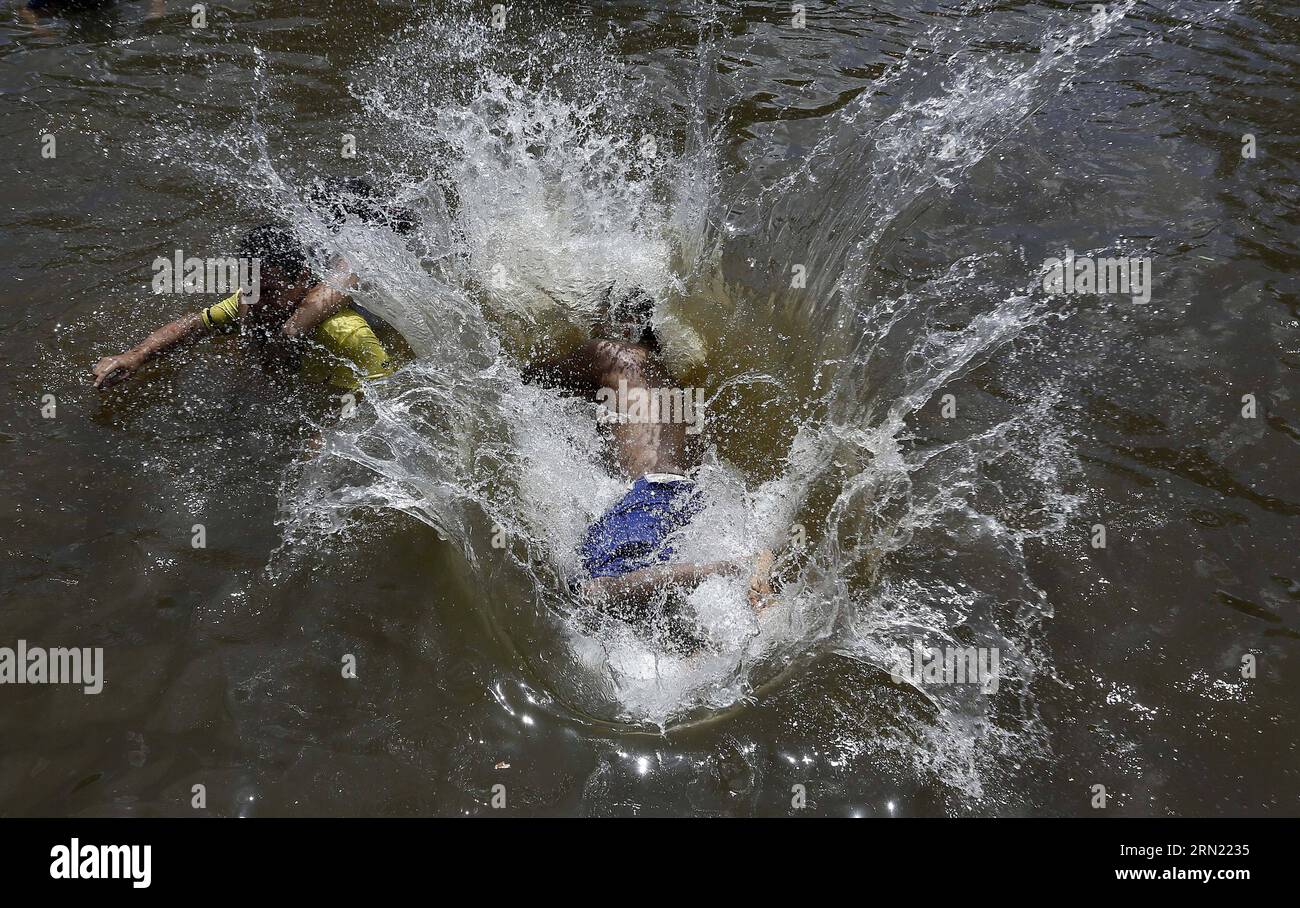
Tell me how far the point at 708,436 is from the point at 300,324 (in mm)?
2730

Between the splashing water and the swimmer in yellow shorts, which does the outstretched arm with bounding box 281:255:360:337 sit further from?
the splashing water

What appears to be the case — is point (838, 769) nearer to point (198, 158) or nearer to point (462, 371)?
point (462, 371)

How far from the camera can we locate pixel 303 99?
711 centimetres

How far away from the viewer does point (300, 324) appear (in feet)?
15.9

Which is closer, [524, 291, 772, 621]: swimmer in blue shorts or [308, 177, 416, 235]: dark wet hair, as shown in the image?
[524, 291, 772, 621]: swimmer in blue shorts

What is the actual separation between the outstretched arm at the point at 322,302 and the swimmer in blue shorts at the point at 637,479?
1290mm

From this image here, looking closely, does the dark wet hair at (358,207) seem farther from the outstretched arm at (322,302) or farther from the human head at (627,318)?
the human head at (627,318)

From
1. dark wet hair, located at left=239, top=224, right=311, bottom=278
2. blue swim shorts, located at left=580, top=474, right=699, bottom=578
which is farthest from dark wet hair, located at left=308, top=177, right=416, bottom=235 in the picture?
blue swim shorts, located at left=580, top=474, right=699, bottom=578

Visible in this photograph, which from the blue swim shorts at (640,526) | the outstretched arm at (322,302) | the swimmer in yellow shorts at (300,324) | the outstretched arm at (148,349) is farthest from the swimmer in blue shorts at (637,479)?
the outstretched arm at (148,349)

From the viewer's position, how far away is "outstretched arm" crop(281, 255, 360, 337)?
15.9ft

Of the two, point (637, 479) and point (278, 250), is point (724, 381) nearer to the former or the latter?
point (637, 479)

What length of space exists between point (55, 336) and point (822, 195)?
5.64m

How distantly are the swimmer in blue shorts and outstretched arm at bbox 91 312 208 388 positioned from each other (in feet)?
6.89

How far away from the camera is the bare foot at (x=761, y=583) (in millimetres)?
4074
